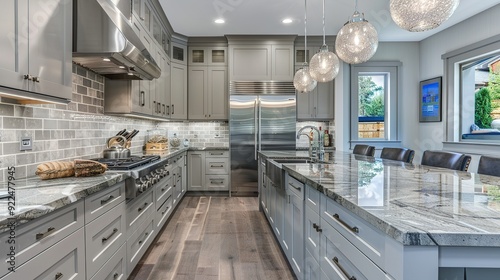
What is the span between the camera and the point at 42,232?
1155mm

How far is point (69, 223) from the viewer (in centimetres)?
137

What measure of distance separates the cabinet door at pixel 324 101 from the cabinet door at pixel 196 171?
91.1 inches

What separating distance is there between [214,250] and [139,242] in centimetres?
74

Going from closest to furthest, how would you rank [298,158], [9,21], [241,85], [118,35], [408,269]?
[408,269], [9,21], [118,35], [298,158], [241,85]

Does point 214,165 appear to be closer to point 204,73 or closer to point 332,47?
point 204,73

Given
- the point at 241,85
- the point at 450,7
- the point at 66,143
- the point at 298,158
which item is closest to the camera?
the point at 450,7

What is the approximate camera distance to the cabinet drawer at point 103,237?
157 centimetres

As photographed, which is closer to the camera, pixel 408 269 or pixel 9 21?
pixel 408 269


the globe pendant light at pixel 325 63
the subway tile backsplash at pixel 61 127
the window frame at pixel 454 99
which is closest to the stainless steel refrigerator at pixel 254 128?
the subway tile backsplash at pixel 61 127

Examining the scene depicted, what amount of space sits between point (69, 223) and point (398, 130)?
554 cm

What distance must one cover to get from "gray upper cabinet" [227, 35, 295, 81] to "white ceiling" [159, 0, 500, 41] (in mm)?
177

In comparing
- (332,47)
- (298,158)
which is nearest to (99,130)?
(298,158)

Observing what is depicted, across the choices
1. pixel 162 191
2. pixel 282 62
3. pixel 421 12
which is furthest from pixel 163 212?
pixel 282 62

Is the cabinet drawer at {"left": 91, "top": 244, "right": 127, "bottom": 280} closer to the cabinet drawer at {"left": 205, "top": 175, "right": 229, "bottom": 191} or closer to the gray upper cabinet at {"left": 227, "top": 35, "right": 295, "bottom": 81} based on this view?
the cabinet drawer at {"left": 205, "top": 175, "right": 229, "bottom": 191}
